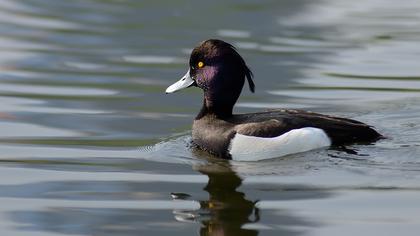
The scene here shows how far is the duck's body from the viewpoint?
32.5 ft

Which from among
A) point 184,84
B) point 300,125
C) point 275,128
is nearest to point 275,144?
point 275,128

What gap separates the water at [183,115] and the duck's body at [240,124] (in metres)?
0.15

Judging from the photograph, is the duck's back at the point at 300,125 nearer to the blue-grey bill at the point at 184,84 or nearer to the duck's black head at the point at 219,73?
the duck's black head at the point at 219,73

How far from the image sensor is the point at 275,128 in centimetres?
994

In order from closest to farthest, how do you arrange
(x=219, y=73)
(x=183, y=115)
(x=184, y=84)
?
(x=219, y=73)
(x=184, y=84)
(x=183, y=115)

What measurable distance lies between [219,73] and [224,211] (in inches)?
105

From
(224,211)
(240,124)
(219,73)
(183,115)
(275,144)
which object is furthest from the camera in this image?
(183,115)

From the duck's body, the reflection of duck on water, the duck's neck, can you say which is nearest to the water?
the reflection of duck on water

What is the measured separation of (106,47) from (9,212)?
23.2ft

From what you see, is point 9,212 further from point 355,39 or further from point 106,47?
point 355,39

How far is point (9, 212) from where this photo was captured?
26.6 feet

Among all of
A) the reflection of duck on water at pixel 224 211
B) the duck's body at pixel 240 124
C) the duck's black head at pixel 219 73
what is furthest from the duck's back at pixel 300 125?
the reflection of duck on water at pixel 224 211

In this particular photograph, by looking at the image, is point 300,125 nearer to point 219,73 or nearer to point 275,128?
point 275,128

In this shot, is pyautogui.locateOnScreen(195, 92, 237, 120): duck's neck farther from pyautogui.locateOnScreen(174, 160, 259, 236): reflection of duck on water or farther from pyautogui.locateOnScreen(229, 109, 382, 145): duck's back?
pyautogui.locateOnScreen(174, 160, 259, 236): reflection of duck on water
